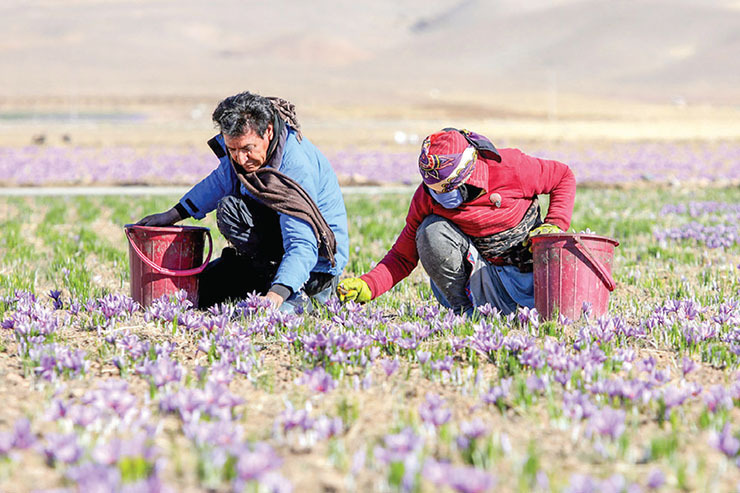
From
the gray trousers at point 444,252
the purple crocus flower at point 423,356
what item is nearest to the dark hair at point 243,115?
the gray trousers at point 444,252

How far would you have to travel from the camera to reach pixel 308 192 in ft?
17.7

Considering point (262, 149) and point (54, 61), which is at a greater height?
point (54, 61)

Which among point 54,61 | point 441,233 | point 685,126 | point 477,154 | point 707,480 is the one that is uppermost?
point 54,61

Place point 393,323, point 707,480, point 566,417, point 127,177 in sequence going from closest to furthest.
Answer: point 707,480 < point 566,417 < point 393,323 < point 127,177

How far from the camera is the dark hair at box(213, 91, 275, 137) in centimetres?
496

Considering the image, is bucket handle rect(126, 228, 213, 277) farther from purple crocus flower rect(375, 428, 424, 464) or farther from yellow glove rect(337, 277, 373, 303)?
purple crocus flower rect(375, 428, 424, 464)

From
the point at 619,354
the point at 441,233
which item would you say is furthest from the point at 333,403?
the point at 441,233

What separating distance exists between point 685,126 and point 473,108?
20.4 meters

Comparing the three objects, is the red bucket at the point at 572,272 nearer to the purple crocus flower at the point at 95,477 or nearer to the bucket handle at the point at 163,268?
the bucket handle at the point at 163,268

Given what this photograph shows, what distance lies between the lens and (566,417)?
342 centimetres

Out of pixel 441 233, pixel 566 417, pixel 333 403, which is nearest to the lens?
pixel 566 417

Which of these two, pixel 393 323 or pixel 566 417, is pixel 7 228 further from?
pixel 566 417

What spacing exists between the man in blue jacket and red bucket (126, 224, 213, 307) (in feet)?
0.62

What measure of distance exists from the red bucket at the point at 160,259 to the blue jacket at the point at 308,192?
28 centimetres
